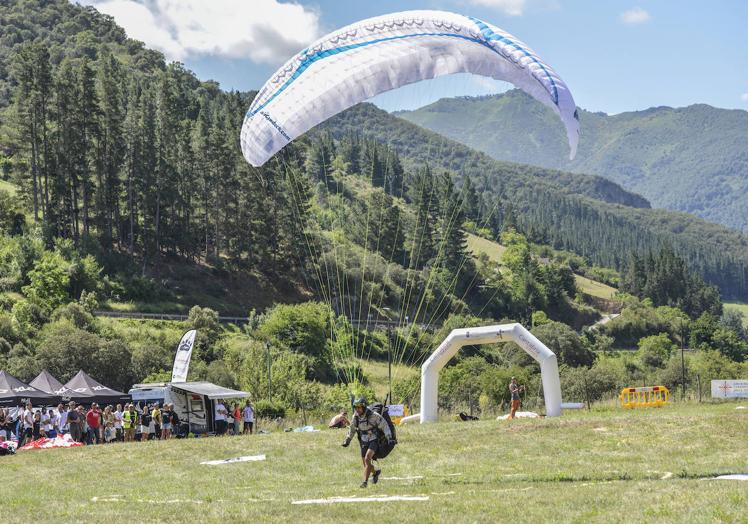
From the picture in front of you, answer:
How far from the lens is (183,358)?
33969 millimetres

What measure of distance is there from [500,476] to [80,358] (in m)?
39.0

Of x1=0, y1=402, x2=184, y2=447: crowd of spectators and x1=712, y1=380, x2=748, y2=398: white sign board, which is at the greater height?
x1=712, y1=380, x2=748, y2=398: white sign board

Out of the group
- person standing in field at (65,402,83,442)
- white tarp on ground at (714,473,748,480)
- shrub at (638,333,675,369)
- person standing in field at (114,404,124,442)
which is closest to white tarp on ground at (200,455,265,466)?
person standing in field at (65,402,83,442)

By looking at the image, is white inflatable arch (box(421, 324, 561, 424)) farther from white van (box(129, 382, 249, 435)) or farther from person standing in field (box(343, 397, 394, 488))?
person standing in field (box(343, 397, 394, 488))

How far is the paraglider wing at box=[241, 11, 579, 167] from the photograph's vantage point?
19359 mm

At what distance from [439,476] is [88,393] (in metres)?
18.1

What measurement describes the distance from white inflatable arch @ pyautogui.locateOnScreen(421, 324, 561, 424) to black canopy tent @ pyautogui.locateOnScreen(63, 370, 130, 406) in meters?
10.6

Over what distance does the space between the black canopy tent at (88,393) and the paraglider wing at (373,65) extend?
1281cm

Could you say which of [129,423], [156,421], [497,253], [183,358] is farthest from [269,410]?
[497,253]

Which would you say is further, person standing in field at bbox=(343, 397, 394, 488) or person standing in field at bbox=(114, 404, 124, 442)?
person standing in field at bbox=(114, 404, 124, 442)

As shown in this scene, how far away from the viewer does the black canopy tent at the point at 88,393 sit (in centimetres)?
3136

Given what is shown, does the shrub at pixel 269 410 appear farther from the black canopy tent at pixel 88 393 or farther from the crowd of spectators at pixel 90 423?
the crowd of spectators at pixel 90 423

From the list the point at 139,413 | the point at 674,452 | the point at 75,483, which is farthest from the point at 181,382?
the point at 674,452

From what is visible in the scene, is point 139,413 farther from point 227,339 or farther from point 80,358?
point 227,339
